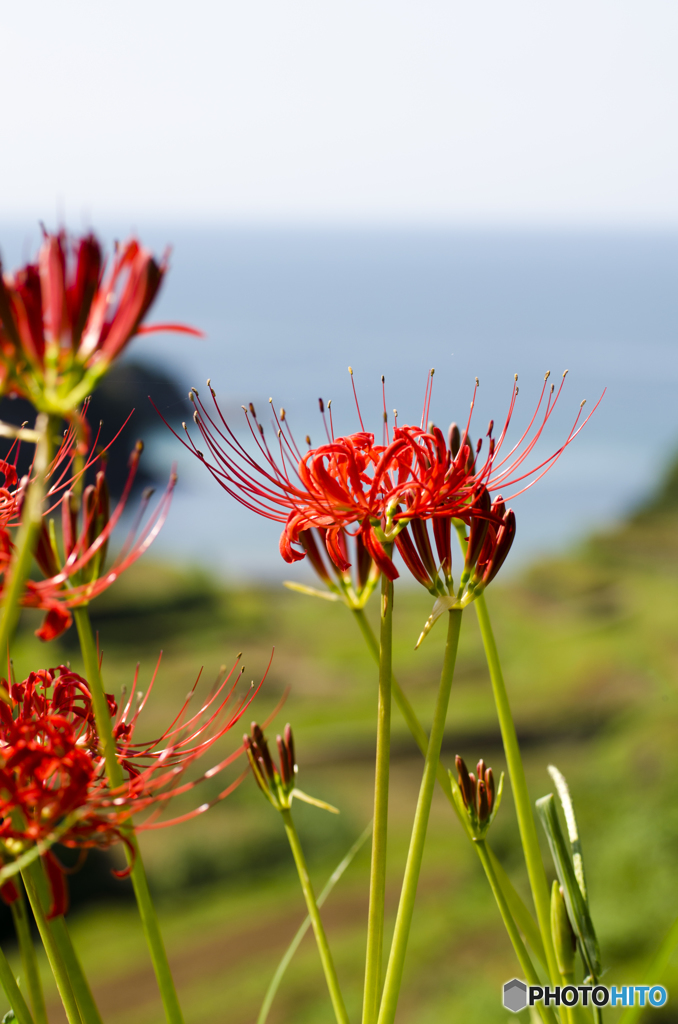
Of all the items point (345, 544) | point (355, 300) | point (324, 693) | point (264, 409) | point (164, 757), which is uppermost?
point (355, 300)

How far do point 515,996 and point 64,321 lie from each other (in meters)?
0.70

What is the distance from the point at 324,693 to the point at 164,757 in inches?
282

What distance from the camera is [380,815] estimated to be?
2.12 ft

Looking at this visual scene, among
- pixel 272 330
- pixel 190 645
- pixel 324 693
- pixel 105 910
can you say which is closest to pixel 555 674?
pixel 324 693

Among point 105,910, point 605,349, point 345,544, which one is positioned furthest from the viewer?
point 605,349

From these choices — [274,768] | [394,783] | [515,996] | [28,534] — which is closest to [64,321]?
[28,534]

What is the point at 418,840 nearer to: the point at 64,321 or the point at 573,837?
the point at 573,837

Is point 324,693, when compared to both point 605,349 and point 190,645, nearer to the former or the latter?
point 190,645

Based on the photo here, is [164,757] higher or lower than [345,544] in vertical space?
lower

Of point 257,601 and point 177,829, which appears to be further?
point 257,601

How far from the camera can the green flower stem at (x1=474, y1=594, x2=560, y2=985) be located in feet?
2.43

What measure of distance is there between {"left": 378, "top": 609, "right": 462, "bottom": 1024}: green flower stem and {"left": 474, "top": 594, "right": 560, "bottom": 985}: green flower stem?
95mm

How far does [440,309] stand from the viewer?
10.9 m

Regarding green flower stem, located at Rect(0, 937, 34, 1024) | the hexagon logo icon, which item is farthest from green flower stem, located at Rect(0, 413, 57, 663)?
the hexagon logo icon
